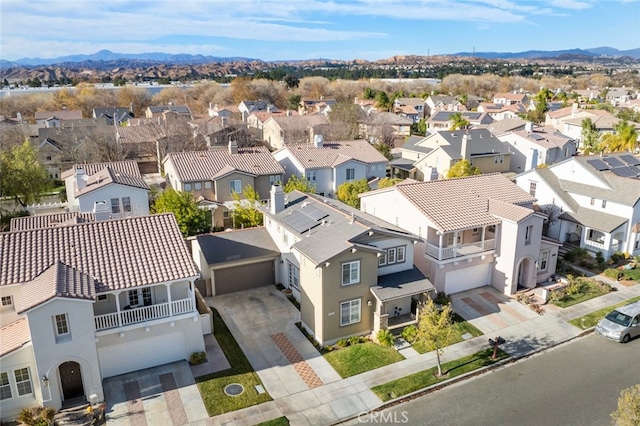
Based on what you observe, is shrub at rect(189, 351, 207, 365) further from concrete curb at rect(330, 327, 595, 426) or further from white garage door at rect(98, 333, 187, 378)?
concrete curb at rect(330, 327, 595, 426)

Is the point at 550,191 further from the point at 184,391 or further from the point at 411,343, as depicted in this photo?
the point at 184,391

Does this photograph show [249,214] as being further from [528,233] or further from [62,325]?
[528,233]

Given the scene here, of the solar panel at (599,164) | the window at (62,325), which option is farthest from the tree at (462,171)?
the window at (62,325)

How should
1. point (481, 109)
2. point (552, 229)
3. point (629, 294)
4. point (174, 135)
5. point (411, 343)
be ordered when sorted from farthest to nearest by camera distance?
point (481, 109) < point (174, 135) < point (552, 229) < point (629, 294) < point (411, 343)

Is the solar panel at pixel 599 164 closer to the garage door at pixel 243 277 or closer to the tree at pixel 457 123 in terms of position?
the garage door at pixel 243 277

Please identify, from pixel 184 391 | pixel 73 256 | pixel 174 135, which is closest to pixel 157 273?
pixel 73 256
